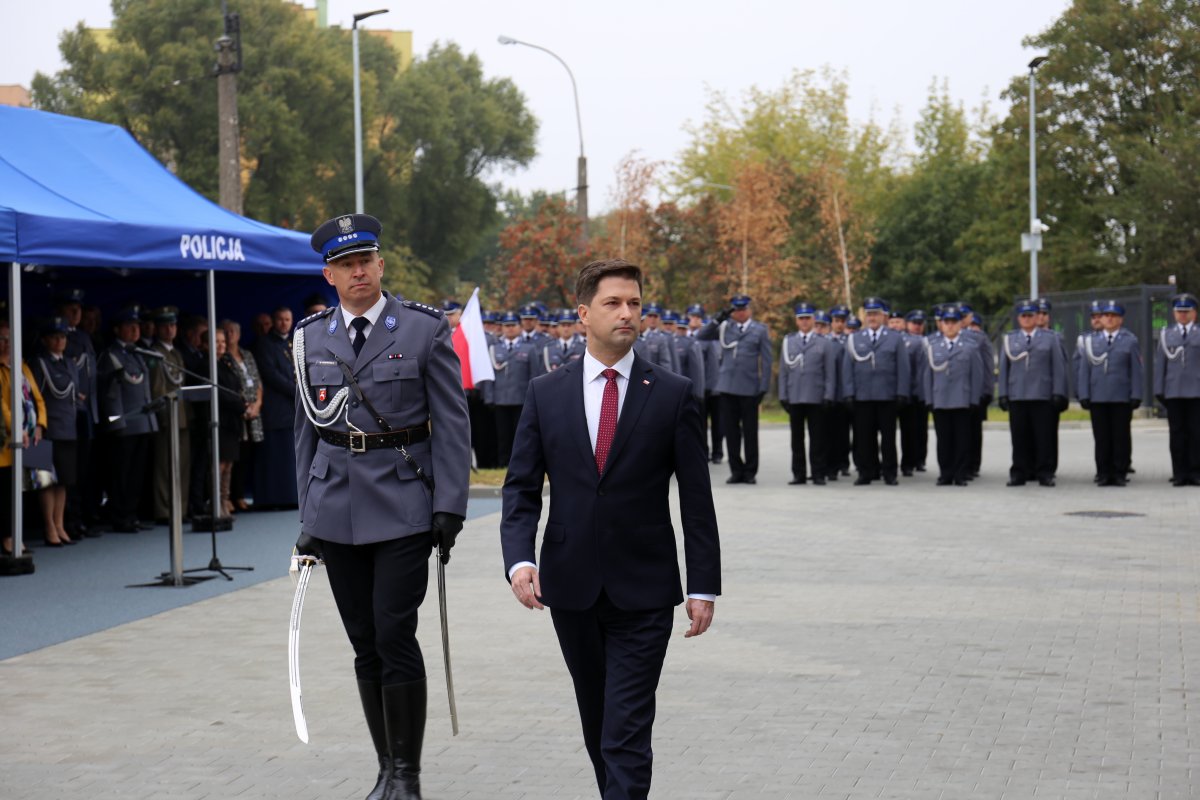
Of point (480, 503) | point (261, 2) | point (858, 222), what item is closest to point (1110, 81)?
point (858, 222)

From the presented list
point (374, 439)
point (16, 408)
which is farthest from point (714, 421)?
point (374, 439)

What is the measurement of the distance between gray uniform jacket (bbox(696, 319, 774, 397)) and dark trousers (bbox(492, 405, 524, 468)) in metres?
3.11

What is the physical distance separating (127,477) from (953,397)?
381 inches

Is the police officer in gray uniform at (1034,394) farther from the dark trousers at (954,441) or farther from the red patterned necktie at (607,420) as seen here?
the red patterned necktie at (607,420)

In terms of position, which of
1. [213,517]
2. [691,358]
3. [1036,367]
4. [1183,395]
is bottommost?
[213,517]

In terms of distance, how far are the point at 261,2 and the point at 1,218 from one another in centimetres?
4938

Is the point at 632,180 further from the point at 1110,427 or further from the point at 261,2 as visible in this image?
the point at 1110,427

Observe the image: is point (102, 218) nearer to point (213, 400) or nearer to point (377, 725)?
point (213, 400)

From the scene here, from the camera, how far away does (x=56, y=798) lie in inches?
239

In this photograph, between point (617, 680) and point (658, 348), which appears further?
point (658, 348)

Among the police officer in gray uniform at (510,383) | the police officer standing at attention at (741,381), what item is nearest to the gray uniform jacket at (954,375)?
the police officer standing at attention at (741,381)

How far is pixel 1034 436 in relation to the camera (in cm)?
1944

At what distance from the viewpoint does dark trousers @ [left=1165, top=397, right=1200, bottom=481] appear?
18.9m

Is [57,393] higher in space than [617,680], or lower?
higher
